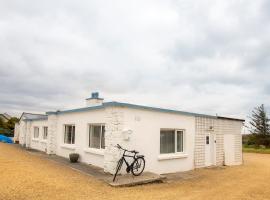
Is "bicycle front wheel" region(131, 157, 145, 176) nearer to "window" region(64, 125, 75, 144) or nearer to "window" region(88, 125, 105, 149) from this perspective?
"window" region(88, 125, 105, 149)

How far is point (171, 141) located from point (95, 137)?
12.7ft

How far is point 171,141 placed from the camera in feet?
43.3

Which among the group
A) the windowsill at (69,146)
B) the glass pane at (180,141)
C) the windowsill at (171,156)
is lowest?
the windowsill at (171,156)

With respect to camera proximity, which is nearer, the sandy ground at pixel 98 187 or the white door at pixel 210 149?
the sandy ground at pixel 98 187

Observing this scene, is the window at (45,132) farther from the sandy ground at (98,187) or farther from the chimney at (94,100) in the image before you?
the sandy ground at (98,187)

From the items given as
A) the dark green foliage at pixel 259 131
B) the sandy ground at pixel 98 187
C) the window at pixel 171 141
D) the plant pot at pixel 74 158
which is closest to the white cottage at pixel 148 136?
the window at pixel 171 141

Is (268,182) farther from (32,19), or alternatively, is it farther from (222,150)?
(32,19)

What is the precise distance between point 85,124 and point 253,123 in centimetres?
3717

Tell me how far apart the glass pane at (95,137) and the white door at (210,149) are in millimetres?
6392

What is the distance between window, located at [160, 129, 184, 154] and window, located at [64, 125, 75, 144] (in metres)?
5.88

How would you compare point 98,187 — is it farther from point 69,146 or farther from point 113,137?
point 69,146

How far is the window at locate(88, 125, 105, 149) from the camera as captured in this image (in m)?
12.6

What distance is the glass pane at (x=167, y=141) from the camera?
12.6 metres

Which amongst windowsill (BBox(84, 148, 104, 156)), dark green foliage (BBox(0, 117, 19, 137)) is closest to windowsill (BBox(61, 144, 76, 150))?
windowsill (BBox(84, 148, 104, 156))
